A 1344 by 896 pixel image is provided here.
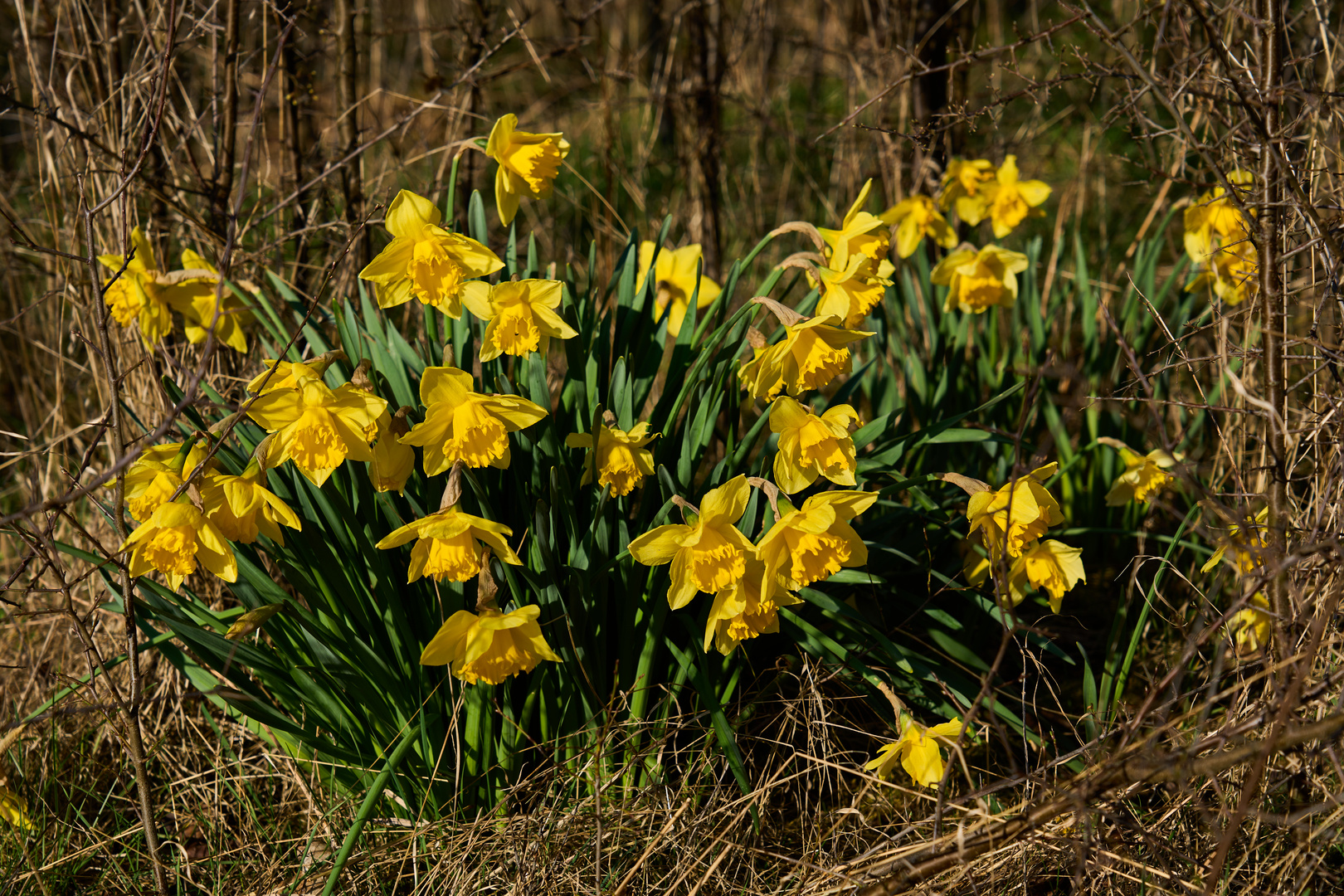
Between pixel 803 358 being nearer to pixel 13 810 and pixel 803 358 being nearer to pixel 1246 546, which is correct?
pixel 1246 546

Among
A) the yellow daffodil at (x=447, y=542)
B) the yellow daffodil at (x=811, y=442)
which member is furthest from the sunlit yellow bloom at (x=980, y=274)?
the yellow daffodil at (x=447, y=542)

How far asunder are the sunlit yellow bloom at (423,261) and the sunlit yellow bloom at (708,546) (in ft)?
1.69

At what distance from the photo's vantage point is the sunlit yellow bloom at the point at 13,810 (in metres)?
1.79

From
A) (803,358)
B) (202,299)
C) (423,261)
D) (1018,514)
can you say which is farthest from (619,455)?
(202,299)

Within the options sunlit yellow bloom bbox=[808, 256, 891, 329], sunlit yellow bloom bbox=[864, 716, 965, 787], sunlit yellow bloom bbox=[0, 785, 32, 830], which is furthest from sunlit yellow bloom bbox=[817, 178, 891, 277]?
sunlit yellow bloom bbox=[0, 785, 32, 830]

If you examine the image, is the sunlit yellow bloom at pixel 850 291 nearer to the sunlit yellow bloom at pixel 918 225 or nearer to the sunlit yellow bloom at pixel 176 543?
the sunlit yellow bloom at pixel 918 225

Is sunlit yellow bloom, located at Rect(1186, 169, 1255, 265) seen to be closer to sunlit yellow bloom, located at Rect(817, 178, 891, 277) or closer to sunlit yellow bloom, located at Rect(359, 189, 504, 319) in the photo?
sunlit yellow bloom, located at Rect(817, 178, 891, 277)

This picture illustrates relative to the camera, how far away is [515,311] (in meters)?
1.58

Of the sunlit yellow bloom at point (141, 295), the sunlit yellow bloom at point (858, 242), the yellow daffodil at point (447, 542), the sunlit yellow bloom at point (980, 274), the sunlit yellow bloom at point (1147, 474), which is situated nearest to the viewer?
the yellow daffodil at point (447, 542)

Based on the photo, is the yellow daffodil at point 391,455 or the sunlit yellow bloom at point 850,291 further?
the sunlit yellow bloom at point 850,291

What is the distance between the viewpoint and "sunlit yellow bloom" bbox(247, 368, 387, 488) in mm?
1451

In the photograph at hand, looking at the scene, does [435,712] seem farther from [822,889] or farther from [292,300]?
[292,300]

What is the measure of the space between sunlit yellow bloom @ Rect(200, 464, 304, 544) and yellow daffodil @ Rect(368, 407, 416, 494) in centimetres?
14

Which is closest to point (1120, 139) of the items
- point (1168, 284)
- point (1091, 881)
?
point (1168, 284)
